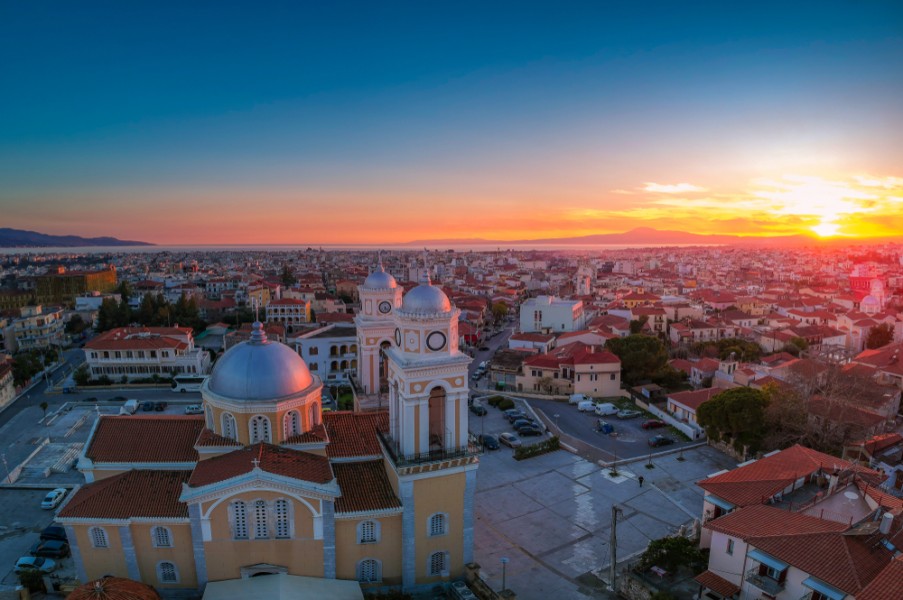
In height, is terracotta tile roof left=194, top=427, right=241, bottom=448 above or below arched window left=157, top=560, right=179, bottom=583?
above

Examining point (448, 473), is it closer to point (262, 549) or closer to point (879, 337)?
point (262, 549)

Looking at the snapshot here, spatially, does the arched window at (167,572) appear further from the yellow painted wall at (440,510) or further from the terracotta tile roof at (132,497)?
the yellow painted wall at (440,510)

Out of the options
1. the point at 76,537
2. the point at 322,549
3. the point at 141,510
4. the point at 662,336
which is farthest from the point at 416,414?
the point at 662,336

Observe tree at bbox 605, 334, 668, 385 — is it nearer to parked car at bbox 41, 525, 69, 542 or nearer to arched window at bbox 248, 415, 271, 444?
arched window at bbox 248, 415, 271, 444

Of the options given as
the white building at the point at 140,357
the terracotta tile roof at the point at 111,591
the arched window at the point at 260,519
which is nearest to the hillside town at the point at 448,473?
the arched window at the point at 260,519

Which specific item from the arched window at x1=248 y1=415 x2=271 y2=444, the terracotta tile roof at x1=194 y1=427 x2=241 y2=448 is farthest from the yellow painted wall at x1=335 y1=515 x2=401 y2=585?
the terracotta tile roof at x1=194 y1=427 x2=241 y2=448

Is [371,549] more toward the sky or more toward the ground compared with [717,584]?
more toward the sky

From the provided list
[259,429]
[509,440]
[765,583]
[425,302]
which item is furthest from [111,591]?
[509,440]
